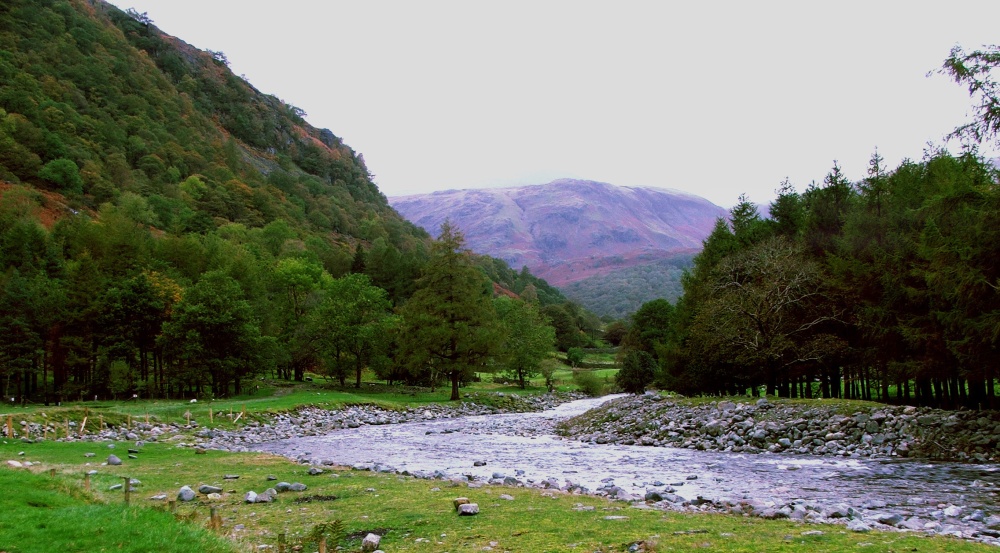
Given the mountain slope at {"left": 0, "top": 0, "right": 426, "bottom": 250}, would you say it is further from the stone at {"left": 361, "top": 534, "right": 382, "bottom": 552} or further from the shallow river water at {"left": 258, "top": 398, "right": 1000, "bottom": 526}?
the stone at {"left": 361, "top": 534, "right": 382, "bottom": 552}

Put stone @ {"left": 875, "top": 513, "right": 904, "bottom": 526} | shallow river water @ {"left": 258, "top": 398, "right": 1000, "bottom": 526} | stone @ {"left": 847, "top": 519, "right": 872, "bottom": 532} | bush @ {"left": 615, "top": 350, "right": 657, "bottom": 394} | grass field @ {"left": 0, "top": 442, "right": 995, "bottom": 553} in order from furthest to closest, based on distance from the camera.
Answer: bush @ {"left": 615, "top": 350, "right": 657, "bottom": 394}, shallow river water @ {"left": 258, "top": 398, "right": 1000, "bottom": 526}, stone @ {"left": 875, "top": 513, "right": 904, "bottom": 526}, stone @ {"left": 847, "top": 519, "right": 872, "bottom": 532}, grass field @ {"left": 0, "top": 442, "right": 995, "bottom": 553}

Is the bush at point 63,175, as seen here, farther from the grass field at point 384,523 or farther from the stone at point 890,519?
the stone at point 890,519

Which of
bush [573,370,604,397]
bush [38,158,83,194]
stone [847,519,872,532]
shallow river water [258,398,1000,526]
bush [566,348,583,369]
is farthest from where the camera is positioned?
bush [566,348,583,369]

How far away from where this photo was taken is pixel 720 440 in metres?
26.5

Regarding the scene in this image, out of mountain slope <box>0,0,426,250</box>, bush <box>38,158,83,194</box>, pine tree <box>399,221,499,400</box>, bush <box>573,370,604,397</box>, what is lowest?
bush <box>573,370,604,397</box>

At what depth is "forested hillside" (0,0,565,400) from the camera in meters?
50.6

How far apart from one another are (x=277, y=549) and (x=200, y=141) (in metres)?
176

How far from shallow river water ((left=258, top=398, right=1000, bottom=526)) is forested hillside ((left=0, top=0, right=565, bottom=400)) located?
26.3 m

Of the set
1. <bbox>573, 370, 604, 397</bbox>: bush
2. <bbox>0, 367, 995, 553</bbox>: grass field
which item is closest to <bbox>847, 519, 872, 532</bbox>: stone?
<bbox>0, 367, 995, 553</bbox>: grass field

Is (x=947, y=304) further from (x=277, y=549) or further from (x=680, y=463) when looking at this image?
(x=277, y=549)

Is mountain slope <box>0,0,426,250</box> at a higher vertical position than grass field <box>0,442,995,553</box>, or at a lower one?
higher

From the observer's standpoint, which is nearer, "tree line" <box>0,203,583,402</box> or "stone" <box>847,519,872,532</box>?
"stone" <box>847,519,872,532</box>

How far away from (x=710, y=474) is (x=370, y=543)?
13249 millimetres

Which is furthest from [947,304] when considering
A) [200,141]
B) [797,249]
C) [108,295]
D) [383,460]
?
[200,141]
